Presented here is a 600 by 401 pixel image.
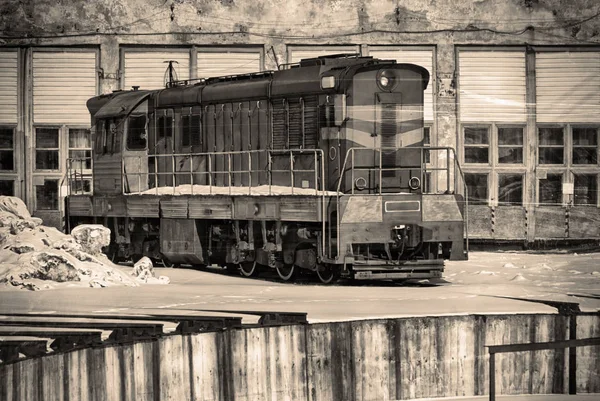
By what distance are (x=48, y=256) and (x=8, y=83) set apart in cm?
526

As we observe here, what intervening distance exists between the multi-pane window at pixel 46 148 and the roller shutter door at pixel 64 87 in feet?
0.69

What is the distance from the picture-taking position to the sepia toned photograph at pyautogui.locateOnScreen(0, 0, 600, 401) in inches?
420

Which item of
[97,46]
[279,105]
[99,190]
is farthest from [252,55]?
[279,105]

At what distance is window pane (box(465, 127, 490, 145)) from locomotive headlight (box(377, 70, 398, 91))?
5.74 m

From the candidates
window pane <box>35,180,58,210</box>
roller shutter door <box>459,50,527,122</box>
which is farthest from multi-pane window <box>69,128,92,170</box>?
roller shutter door <box>459,50,527,122</box>

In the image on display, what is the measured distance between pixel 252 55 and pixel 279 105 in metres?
5.27

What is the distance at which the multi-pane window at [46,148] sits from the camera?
20.0 m

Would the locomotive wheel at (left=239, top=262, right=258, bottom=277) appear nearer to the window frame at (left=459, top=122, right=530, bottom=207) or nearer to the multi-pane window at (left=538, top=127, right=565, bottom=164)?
the window frame at (left=459, top=122, right=530, bottom=207)

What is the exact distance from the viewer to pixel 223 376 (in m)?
10.5

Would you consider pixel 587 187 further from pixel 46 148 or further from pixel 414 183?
pixel 46 148

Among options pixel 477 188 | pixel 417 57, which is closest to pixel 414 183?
pixel 477 188

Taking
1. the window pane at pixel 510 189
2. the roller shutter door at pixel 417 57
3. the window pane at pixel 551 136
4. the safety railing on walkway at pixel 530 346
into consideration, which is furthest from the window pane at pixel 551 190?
the safety railing on walkway at pixel 530 346

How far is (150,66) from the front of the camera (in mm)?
20953

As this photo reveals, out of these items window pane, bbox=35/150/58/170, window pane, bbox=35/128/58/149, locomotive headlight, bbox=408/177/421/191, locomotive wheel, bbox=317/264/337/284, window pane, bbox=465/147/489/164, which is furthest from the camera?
window pane, bbox=465/147/489/164
